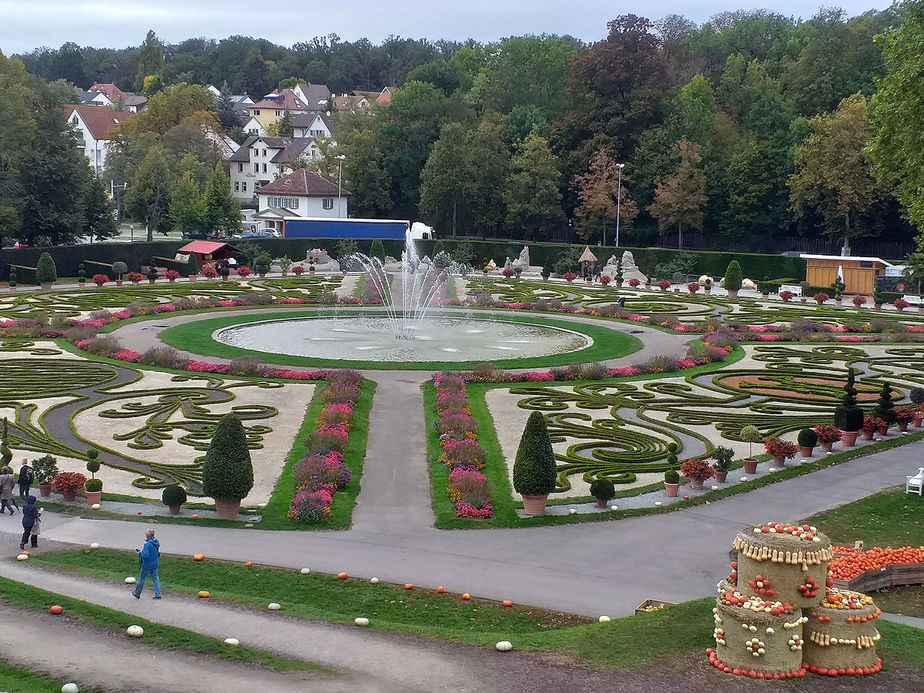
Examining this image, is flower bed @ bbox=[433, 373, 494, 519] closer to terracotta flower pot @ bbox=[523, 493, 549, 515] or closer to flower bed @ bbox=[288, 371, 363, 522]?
terracotta flower pot @ bbox=[523, 493, 549, 515]

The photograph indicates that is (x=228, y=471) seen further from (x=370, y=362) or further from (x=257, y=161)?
(x=257, y=161)

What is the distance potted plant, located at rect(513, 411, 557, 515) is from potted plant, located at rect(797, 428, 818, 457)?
9426 millimetres

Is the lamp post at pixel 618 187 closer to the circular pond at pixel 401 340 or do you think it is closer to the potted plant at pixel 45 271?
the circular pond at pixel 401 340

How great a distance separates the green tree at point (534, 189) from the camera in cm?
9919

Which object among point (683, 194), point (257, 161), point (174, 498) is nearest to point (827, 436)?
point (174, 498)

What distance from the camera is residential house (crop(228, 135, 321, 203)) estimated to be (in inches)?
5719

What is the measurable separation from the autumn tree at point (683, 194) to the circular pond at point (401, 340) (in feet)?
124

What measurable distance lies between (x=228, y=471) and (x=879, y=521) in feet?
49.2

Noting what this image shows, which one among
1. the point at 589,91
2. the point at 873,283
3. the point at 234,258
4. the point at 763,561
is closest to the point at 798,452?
the point at 763,561

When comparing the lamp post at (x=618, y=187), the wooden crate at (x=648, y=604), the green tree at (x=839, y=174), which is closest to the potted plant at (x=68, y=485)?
the wooden crate at (x=648, y=604)

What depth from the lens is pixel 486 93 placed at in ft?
389

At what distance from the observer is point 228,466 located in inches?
1027

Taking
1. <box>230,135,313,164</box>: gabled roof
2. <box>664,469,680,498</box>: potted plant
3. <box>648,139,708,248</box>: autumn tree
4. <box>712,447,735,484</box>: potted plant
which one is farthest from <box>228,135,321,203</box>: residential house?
<box>664,469,680,498</box>: potted plant

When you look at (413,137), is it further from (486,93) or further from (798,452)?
(798,452)
